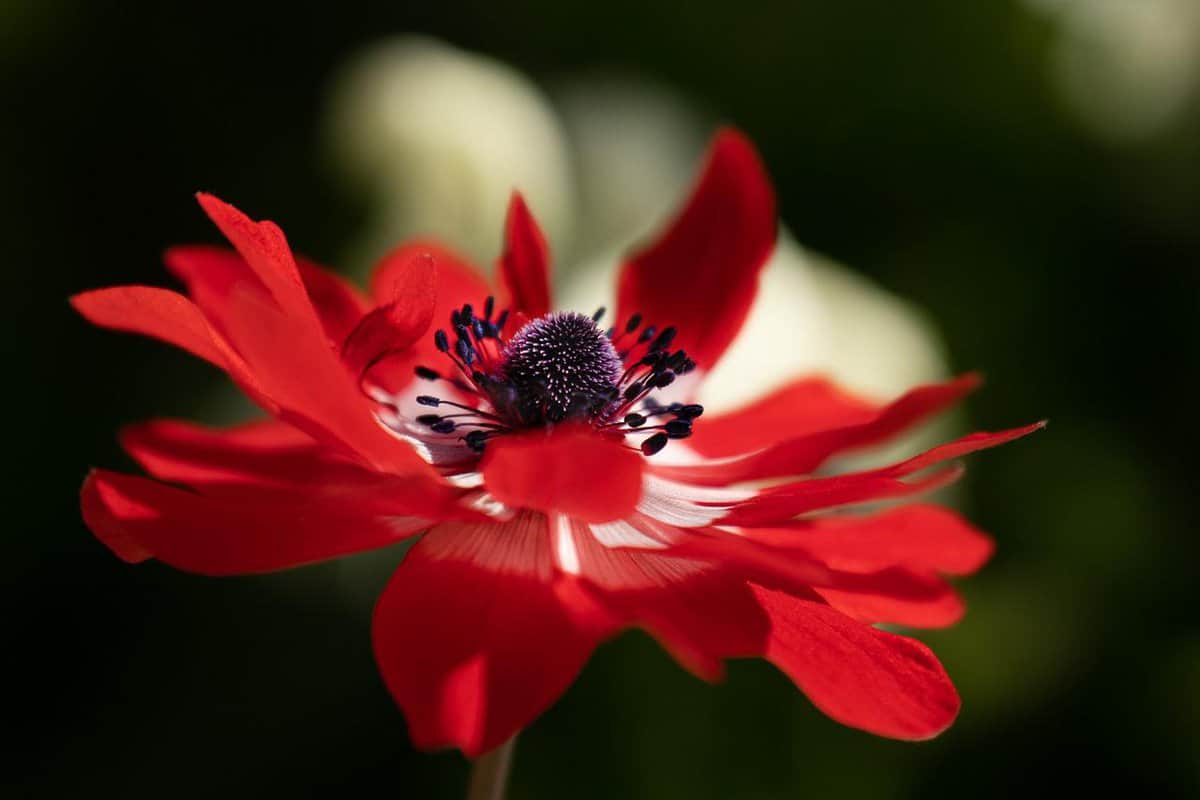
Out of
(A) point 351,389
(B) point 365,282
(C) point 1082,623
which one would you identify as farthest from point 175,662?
(C) point 1082,623

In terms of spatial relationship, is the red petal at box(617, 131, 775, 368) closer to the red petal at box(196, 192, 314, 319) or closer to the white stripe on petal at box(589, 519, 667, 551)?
the white stripe on petal at box(589, 519, 667, 551)

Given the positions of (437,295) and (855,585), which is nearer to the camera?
(855,585)

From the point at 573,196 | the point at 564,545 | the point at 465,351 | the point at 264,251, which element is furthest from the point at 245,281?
the point at 573,196

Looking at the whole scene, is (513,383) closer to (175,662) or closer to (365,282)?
(365,282)

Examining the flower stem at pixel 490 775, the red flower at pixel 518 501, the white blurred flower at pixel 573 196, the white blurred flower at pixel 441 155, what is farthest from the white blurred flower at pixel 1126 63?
the flower stem at pixel 490 775

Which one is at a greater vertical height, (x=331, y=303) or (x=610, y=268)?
(x=610, y=268)

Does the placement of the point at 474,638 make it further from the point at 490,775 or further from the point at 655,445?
the point at 655,445
